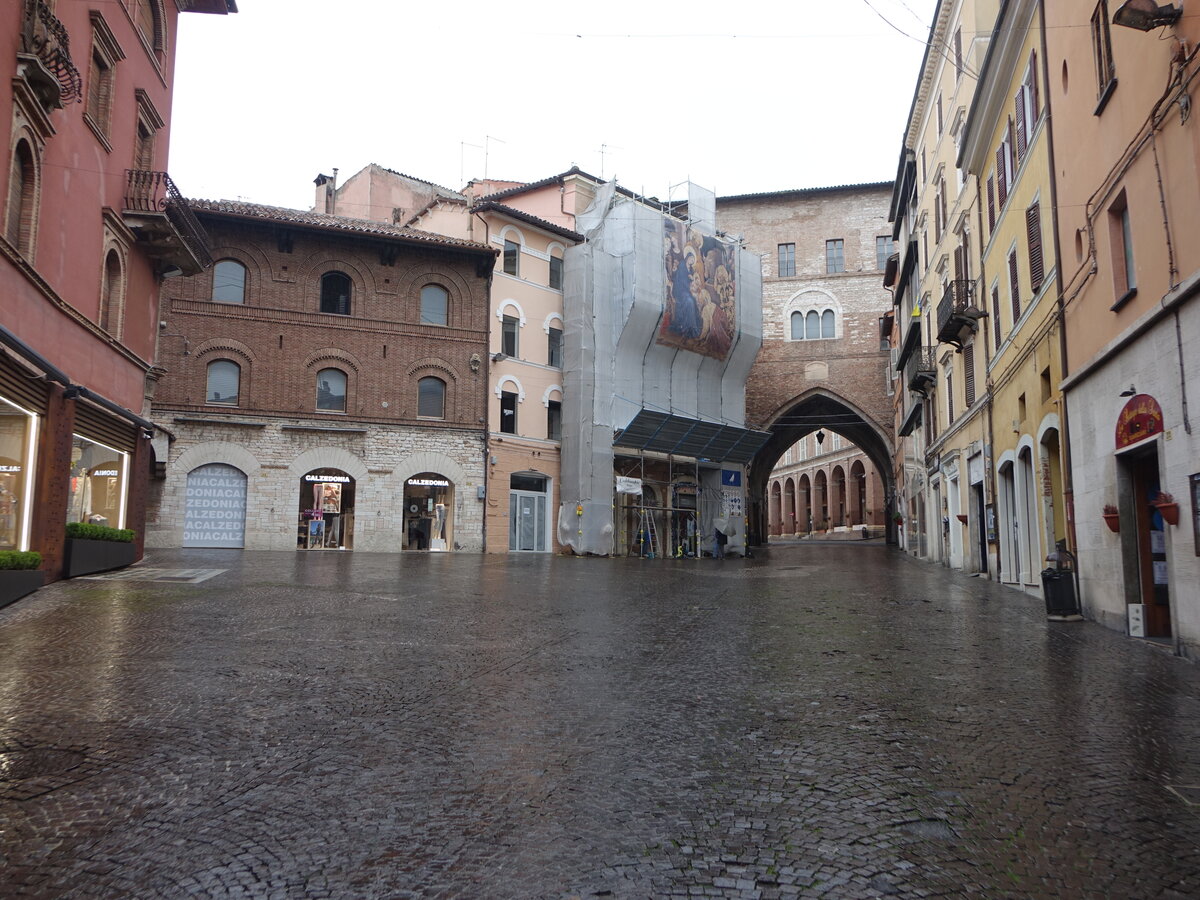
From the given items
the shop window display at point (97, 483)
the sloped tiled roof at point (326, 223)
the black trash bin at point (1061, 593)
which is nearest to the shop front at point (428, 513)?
the sloped tiled roof at point (326, 223)

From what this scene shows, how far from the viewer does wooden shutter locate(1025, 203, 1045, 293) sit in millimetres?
14484

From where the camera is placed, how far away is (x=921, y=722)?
5.62 metres

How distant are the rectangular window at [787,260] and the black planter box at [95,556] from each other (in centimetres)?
3915

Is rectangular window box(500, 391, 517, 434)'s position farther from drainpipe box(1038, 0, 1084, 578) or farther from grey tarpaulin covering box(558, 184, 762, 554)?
drainpipe box(1038, 0, 1084, 578)

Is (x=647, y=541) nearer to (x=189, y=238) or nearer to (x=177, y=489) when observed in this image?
(x=177, y=489)

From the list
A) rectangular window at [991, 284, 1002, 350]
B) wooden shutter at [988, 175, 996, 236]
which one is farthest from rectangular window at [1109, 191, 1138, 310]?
wooden shutter at [988, 175, 996, 236]

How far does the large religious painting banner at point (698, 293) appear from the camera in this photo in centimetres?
3659

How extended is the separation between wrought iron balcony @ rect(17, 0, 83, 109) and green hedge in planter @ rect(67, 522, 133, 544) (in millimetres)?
5954

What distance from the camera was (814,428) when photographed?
55719 millimetres

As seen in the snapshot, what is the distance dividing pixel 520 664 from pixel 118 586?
8086 millimetres

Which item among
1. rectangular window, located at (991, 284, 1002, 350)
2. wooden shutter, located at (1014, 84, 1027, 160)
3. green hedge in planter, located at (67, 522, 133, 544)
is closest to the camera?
green hedge in planter, located at (67, 522, 133, 544)

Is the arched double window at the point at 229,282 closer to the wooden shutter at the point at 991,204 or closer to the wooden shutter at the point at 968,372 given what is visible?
the wooden shutter at the point at 968,372

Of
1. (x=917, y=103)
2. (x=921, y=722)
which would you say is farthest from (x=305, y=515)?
(x=921, y=722)

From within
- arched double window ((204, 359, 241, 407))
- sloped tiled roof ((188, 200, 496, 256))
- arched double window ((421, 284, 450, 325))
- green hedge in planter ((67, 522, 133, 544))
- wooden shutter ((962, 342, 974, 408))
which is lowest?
green hedge in planter ((67, 522, 133, 544))
